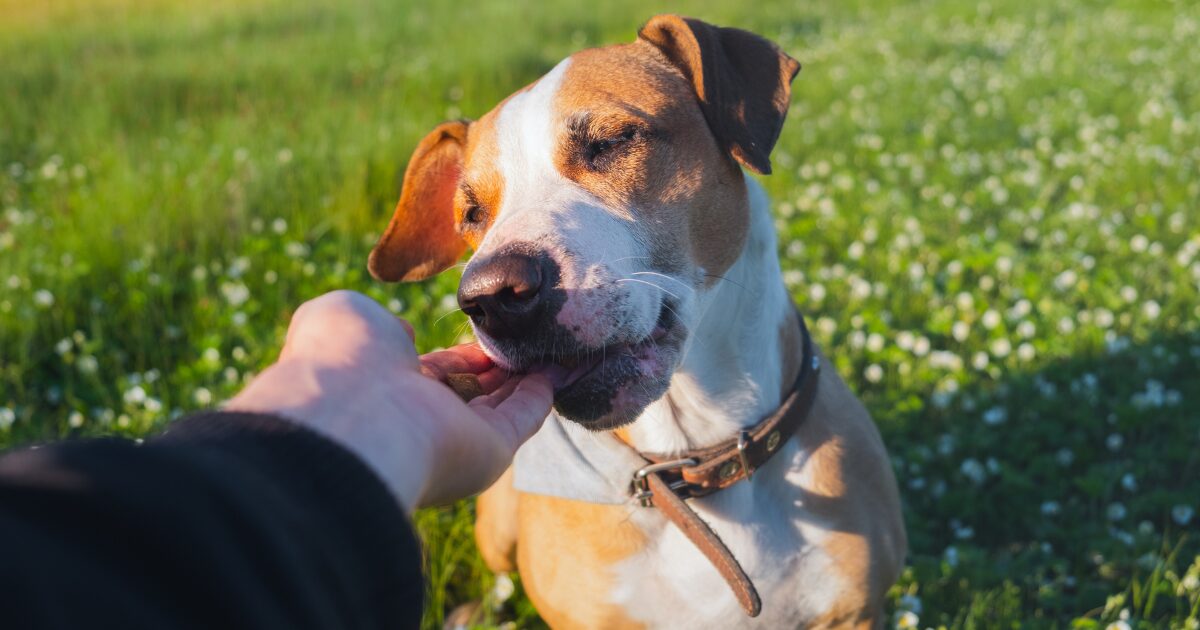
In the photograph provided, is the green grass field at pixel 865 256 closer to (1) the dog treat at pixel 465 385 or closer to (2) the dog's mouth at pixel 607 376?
(2) the dog's mouth at pixel 607 376

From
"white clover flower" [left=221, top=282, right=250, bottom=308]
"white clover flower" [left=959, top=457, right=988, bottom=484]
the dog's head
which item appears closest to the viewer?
the dog's head

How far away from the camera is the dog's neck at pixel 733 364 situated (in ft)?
8.68

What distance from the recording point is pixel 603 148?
2.53m

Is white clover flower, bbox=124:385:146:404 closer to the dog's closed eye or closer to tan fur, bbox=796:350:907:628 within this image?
the dog's closed eye

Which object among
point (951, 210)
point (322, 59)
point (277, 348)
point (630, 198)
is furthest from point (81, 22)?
point (630, 198)

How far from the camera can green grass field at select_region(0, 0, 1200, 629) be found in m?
3.70

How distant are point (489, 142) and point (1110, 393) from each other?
10.3ft

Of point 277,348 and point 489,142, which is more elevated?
point 489,142

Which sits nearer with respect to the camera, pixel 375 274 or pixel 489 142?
pixel 489 142

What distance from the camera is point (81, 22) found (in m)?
10.5

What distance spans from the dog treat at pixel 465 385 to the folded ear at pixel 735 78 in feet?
3.00

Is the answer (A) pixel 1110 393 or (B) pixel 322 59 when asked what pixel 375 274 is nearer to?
(A) pixel 1110 393

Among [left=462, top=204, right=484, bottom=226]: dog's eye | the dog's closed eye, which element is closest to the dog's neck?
the dog's closed eye

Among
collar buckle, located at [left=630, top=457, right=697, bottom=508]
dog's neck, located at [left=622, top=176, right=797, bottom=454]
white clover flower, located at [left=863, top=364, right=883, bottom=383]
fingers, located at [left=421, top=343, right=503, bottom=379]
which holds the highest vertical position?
fingers, located at [left=421, top=343, right=503, bottom=379]
